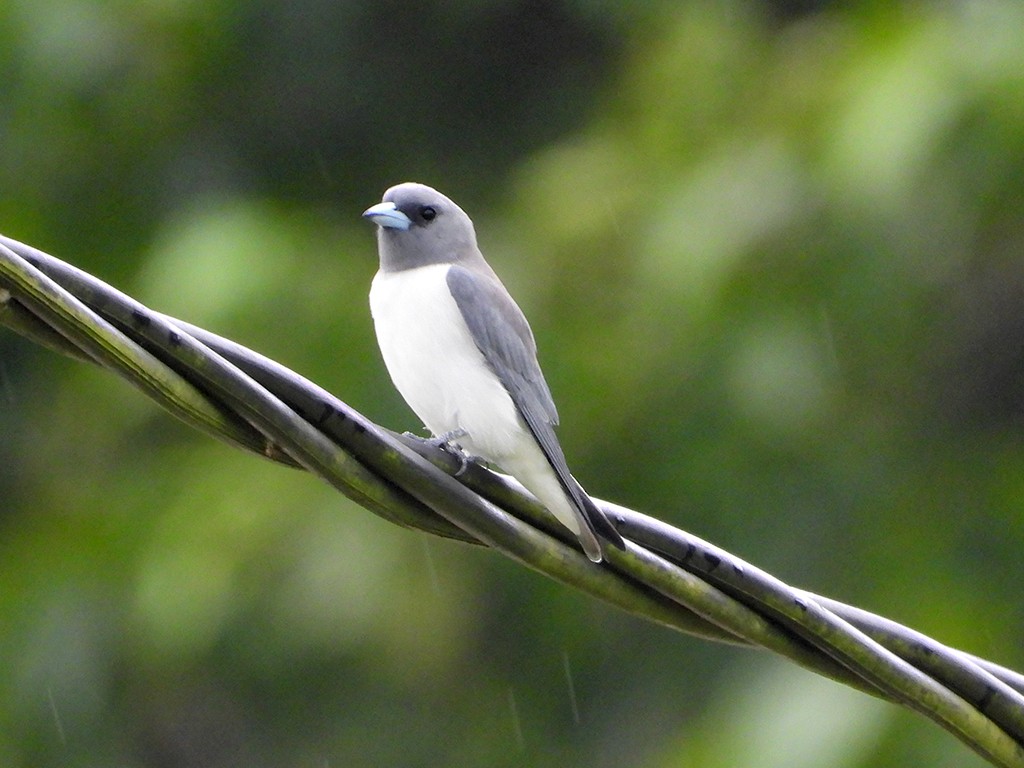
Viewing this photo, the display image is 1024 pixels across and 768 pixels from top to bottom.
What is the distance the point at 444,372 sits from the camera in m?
3.47

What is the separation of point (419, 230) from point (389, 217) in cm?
8

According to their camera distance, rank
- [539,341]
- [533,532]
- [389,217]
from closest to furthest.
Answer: [533,532] < [389,217] < [539,341]

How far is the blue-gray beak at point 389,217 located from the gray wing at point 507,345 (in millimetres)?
201

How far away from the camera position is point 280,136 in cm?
938

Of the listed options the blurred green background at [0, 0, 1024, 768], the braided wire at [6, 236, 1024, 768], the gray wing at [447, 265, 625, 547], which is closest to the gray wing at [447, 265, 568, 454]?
the gray wing at [447, 265, 625, 547]

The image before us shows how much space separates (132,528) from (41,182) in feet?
6.84

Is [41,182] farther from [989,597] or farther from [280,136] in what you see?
[989,597]

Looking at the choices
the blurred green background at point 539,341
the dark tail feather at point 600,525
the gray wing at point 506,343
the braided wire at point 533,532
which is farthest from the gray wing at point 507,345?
the blurred green background at point 539,341

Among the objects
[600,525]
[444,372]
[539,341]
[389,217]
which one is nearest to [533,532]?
[600,525]

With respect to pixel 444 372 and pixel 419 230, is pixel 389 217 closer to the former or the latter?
pixel 419 230

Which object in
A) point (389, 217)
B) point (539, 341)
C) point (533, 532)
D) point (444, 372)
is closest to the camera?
point (533, 532)

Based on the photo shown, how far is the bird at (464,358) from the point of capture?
Answer: 3352 millimetres

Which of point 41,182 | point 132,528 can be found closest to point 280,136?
point 41,182

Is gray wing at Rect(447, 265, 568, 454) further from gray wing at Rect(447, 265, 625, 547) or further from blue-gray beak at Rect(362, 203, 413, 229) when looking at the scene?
blue-gray beak at Rect(362, 203, 413, 229)
